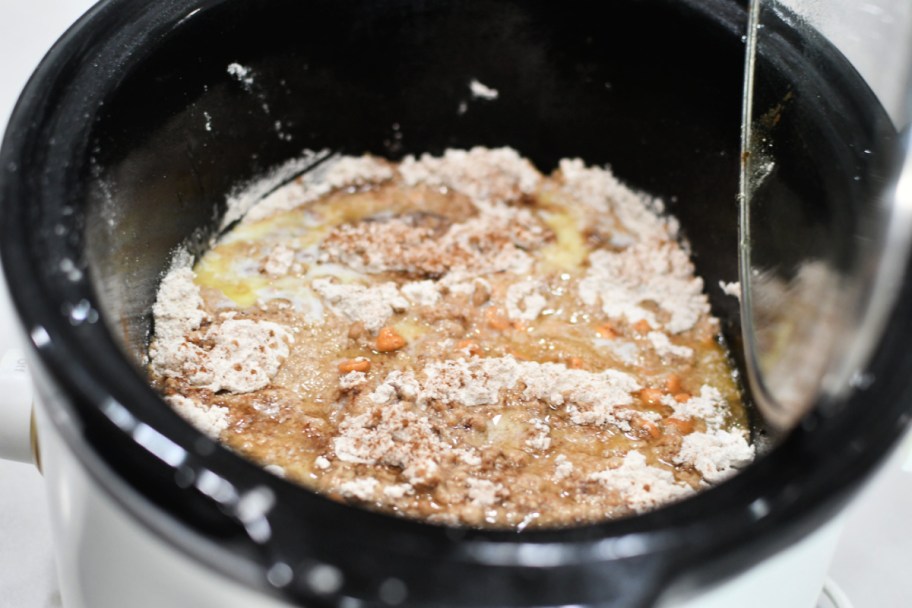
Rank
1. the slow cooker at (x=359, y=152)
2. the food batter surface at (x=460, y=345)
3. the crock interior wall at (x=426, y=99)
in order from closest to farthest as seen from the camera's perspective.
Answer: the slow cooker at (x=359, y=152) → the food batter surface at (x=460, y=345) → the crock interior wall at (x=426, y=99)

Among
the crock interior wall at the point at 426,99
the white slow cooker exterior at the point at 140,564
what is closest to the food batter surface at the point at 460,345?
the crock interior wall at the point at 426,99

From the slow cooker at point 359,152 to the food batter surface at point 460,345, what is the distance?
0.15 ft

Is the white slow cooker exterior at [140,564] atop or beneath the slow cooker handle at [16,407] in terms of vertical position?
atop

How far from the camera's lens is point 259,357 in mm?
987

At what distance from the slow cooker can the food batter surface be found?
0.15 feet

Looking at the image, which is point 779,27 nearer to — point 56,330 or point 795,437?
point 795,437

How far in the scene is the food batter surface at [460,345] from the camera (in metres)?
0.89

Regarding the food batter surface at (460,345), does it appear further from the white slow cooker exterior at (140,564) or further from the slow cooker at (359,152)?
the white slow cooker exterior at (140,564)

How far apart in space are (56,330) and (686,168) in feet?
2.48

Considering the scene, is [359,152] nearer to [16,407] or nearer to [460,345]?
[460,345]

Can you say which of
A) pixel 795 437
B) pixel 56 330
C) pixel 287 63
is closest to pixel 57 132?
pixel 56 330

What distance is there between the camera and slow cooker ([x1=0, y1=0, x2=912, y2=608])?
1.97ft

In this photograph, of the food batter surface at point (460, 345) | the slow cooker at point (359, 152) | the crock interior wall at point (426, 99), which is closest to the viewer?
the slow cooker at point (359, 152)

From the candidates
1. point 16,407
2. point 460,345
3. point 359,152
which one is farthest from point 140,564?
point 359,152
